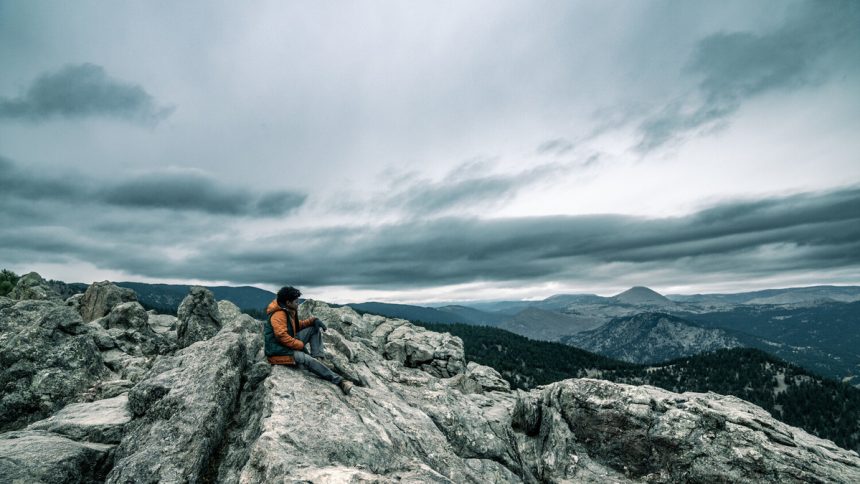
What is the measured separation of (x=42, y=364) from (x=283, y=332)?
21091mm

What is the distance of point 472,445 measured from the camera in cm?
2198

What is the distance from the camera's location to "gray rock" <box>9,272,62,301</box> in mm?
80125

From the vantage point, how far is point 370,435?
16.5m

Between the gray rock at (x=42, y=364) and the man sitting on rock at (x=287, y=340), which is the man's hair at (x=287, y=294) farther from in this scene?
the gray rock at (x=42, y=364)

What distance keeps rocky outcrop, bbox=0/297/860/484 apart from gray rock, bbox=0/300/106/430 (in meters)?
2.44

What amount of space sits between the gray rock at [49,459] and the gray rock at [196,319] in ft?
123

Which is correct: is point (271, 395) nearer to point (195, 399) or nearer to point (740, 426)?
point (195, 399)

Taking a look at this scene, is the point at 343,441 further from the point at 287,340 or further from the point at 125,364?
the point at 125,364

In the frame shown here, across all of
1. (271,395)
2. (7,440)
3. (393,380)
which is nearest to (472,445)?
(393,380)

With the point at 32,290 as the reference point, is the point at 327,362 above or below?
below

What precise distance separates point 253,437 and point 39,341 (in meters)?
24.7

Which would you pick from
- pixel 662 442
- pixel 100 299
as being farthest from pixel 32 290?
pixel 662 442

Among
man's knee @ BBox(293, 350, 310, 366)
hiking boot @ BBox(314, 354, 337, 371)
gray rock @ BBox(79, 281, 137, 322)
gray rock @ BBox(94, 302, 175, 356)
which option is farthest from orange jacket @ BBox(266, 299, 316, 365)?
gray rock @ BBox(79, 281, 137, 322)

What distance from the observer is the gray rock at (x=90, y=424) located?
1733 cm
